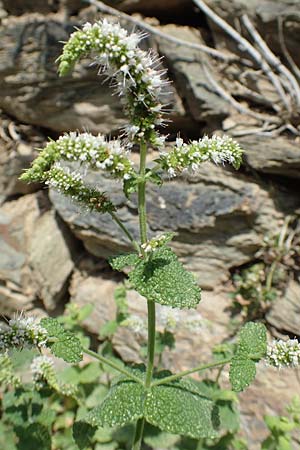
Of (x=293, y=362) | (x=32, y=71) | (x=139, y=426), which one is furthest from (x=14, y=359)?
(x=32, y=71)

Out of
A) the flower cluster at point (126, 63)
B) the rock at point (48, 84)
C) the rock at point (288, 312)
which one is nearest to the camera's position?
the flower cluster at point (126, 63)

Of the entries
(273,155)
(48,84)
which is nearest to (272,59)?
(273,155)

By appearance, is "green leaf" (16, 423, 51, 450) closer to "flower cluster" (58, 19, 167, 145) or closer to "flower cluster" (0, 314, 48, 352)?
"flower cluster" (0, 314, 48, 352)

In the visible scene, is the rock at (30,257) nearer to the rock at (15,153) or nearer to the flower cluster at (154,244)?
the rock at (15,153)

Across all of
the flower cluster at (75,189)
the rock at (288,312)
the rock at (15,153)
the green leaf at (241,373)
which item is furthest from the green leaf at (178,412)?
the rock at (15,153)

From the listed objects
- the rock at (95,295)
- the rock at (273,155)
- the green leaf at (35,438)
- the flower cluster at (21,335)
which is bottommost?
the rock at (95,295)

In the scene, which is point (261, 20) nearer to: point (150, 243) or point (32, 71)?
point (32, 71)

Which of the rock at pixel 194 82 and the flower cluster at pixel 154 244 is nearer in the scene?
the flower cluster at pixel 154 244

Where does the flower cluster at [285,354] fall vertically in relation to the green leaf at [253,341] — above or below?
above
